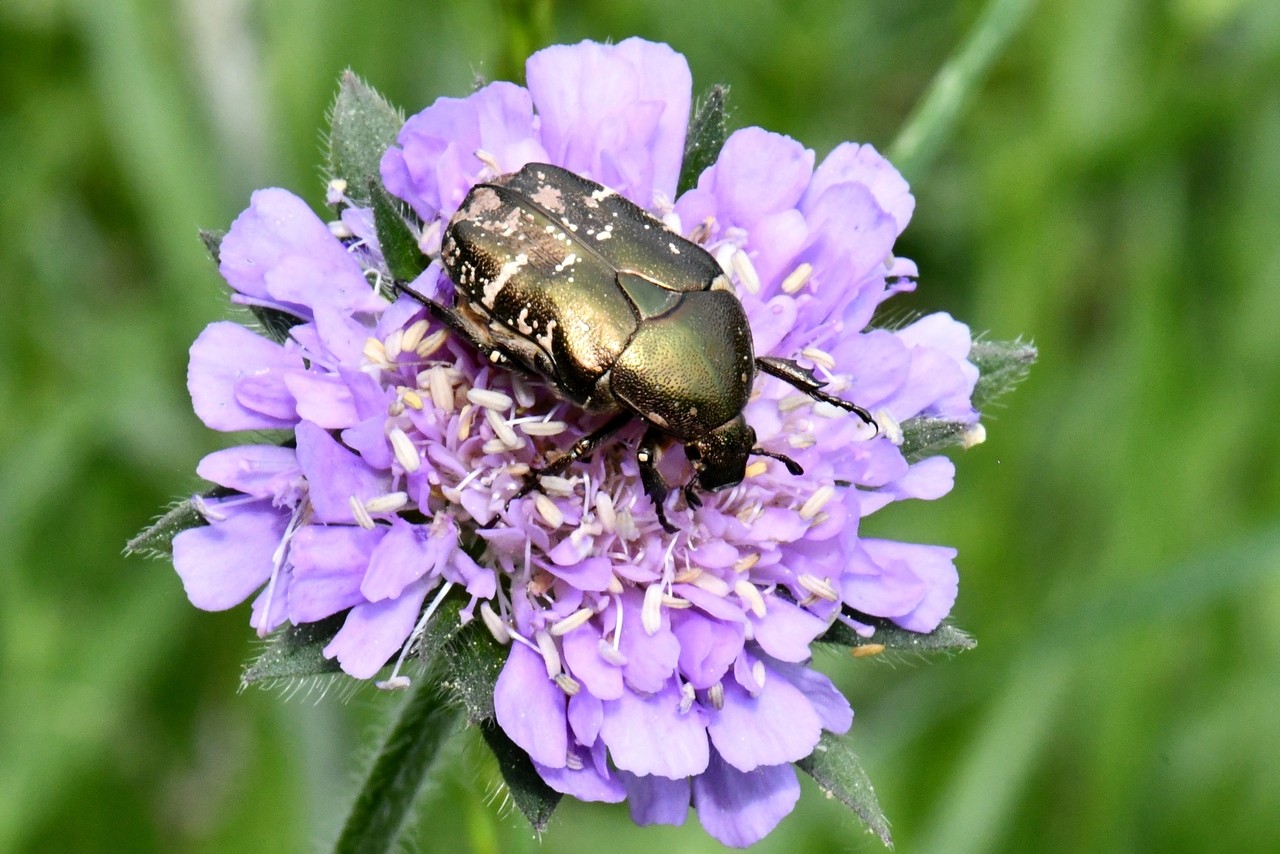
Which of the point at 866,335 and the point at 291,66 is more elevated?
the point at 866,335

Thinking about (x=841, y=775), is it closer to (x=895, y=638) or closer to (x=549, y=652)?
(x=895, y=638)

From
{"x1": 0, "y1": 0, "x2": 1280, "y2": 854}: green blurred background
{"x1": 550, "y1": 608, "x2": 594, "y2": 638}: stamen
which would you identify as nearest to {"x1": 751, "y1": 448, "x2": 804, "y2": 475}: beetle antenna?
{"x1": 550, "y1": 608, "x2": 594, "y2": 638}: stamen

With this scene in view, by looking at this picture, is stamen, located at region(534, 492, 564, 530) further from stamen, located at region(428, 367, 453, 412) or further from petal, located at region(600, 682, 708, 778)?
petal, located at region(600, 682, 708, 778)

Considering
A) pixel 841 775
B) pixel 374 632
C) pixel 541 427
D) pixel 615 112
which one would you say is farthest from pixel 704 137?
pixel 841 775

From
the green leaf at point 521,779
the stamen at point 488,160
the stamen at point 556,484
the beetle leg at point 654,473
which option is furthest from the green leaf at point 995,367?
the green leaf at point 521,779

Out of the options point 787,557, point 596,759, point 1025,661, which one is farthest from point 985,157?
point 596,759

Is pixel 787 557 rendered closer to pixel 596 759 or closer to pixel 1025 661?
pixel 596 759
